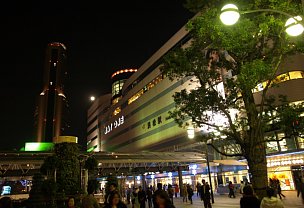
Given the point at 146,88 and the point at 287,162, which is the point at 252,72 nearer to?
the point at 287,162

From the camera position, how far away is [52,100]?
98.1 metres

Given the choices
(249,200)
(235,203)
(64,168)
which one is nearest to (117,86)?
(235,203)

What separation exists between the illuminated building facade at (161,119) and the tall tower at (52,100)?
961 inches

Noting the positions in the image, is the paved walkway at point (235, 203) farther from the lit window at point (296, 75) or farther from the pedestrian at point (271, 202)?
the lit window at point (296, 75)

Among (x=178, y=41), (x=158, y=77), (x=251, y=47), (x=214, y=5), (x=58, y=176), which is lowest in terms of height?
(x=58, y=176)

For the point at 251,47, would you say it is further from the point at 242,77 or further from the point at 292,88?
the point at 292,88

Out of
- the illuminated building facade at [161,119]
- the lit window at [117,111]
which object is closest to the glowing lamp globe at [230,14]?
the illuminated building facade at [161,119]

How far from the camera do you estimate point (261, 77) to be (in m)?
8.56

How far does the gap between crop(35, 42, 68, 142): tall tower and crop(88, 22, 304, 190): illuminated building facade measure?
80.1ft

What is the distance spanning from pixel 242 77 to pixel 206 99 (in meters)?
2.15

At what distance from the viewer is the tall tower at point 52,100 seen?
312 feet

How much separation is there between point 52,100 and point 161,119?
6465cm

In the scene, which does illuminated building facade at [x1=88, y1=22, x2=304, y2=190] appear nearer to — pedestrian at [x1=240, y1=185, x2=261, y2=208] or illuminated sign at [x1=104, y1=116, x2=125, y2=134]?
illuminated sign at [x1=104, y1=116, x2=125, y2=134]

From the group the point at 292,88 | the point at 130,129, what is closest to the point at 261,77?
the point at 292,88
